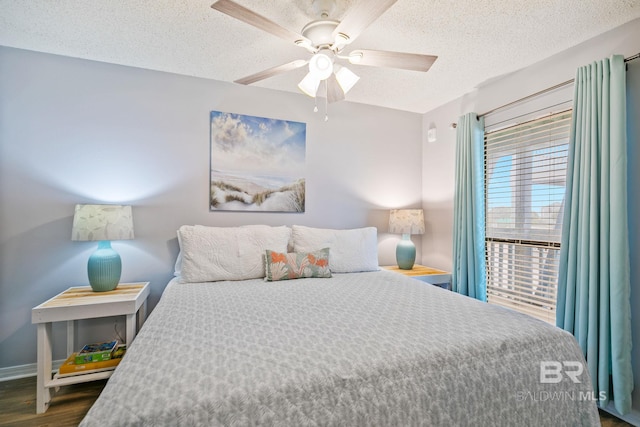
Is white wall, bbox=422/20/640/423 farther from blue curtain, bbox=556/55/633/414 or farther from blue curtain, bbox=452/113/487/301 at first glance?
blue curtain, bbox=452/113/487/301

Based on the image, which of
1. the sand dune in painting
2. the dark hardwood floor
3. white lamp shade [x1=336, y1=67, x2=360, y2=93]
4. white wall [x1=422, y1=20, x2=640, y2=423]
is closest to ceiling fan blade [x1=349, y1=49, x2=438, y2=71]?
white lamp shade [x1=336, y1=67, x2=360, y2=93]

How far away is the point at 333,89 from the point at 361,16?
2.28ft

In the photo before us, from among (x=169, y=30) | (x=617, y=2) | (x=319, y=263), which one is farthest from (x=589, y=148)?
(x=169, y=30)

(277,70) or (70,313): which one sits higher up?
(277,70)

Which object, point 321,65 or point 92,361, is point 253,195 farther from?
point 92,361

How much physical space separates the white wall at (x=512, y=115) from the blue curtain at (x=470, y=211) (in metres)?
0.22

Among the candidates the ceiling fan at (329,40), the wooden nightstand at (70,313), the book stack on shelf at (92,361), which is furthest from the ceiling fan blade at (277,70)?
the book stack on shelf at (92,361)

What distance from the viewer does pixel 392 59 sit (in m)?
1.75

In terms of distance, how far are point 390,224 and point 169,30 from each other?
8.26 ft

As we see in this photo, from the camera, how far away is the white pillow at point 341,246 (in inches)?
108

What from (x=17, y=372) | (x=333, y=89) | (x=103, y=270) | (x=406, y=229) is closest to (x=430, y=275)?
(x=406, y=229)

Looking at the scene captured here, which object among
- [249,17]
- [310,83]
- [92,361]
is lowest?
[92,361]

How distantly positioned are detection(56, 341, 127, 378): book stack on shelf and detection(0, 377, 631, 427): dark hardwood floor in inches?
7.5

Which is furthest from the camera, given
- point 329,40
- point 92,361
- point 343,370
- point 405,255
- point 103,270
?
point 405,255
